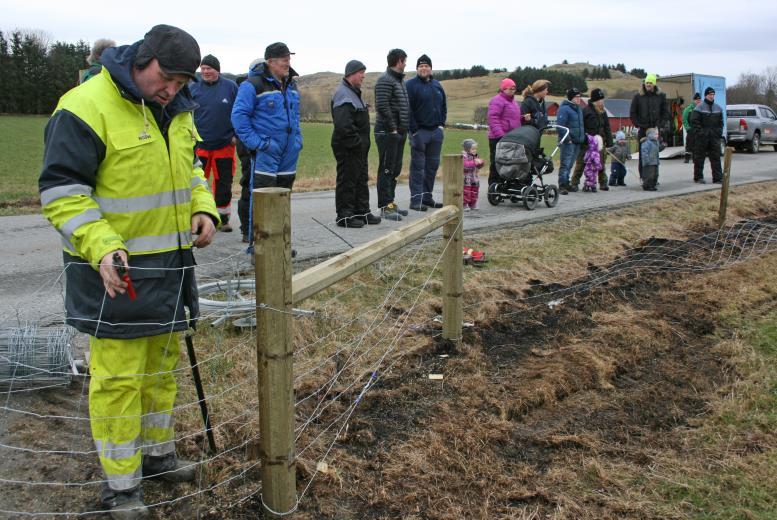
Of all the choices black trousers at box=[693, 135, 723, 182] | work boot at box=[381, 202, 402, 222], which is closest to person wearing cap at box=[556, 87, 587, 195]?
black trousers at box=[693, 135, 723, 182]

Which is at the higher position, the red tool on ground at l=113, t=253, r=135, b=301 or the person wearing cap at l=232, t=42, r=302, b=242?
A: the person wearing cap at l=232, t=42, r=302, b=242

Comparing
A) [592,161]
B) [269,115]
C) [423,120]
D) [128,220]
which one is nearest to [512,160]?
[423,120]

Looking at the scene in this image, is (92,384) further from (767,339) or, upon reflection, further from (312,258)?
(767,339)

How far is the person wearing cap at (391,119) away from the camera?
29.9 ft

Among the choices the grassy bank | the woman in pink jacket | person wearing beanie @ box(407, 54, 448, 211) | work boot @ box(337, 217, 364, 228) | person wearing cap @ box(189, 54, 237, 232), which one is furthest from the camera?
the woman in pink jacket

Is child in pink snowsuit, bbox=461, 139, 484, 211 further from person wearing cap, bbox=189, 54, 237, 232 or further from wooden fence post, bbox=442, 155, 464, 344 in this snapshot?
wooden fence post, bbox=442, 155, 464, 344

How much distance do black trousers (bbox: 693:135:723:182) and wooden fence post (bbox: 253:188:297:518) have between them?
14015 millimetres

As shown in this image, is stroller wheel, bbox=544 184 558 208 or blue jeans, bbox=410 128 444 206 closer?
blue jeans, bbox=410 128 444 206

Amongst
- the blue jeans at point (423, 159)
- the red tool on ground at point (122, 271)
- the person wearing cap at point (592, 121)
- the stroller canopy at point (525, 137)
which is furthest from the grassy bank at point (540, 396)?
the person wearing cap at point (592, 121)

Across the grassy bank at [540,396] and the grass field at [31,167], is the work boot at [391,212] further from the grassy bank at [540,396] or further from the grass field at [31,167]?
the grass field at [31,167]

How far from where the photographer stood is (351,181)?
8.62 m

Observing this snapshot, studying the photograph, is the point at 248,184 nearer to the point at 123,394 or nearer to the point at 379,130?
the point at 379,130

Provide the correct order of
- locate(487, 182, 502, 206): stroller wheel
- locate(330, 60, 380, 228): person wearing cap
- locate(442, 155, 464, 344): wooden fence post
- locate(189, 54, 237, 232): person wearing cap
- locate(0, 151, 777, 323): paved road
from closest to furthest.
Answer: locate(442, 155, 464, 344): wooden fence post → locate(0, 151, 777, 323): paved road → locate(189, 54, 237, 232): person wearing cap → locate(330, 60, 380, 228): person wearing cap → locate(487, 182, 502, 206): stroller wheel

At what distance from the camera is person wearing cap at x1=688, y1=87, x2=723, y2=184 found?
14.8 m
